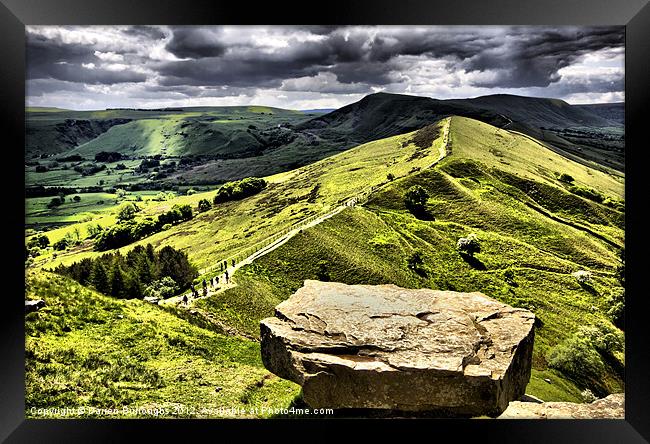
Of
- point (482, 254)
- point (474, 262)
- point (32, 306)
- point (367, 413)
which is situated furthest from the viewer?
point (482, 254)

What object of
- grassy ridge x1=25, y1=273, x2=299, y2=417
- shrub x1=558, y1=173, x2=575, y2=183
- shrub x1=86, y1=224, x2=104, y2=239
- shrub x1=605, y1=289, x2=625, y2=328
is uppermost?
shrub x1=558, y1=173, x2=575, y2=183

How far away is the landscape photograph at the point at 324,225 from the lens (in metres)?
7.74

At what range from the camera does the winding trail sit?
8945 mm

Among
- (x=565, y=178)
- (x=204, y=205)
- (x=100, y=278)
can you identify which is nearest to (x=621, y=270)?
(x=565, y=178)

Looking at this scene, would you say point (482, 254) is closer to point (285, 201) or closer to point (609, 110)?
point (609, 110)

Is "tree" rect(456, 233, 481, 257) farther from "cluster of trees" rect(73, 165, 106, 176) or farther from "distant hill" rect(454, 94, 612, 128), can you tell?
"cluster of trees" rect(73, 165, 106, 176)

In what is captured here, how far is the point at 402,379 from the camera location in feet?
22.9

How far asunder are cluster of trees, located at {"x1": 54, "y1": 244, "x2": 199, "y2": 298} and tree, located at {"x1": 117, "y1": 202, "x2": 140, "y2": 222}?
2.48 feet

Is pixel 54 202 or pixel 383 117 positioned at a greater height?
pixel 383 117

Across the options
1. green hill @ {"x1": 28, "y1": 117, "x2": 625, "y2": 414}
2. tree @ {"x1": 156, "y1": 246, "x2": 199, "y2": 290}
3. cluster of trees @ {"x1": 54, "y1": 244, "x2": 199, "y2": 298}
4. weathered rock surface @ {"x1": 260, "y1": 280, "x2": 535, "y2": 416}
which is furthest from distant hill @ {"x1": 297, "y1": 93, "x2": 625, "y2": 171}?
weathered rock surface @ {"x1": 260, "y1": 280, "x2": 535, "y2": 416}

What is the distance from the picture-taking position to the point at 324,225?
1009 centimetres

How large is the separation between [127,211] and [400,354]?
6.54 meters
